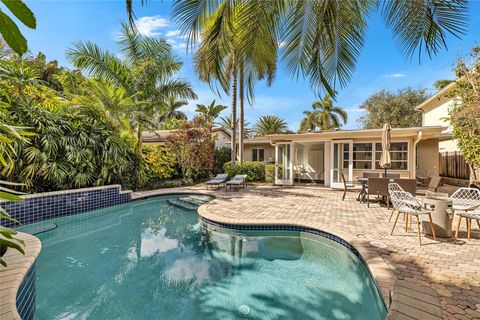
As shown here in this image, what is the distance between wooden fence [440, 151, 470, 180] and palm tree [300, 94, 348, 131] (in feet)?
49.1

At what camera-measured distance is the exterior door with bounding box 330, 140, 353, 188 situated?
1361 cm

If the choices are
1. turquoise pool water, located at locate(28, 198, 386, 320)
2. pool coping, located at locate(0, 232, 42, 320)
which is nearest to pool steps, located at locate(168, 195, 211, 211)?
turquoise pool water, located at locate(28, 198, 386, 320)

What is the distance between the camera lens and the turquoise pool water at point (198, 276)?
12.2ft

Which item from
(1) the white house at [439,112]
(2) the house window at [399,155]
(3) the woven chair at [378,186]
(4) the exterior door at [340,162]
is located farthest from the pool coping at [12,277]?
(1) the white house at [439,112]

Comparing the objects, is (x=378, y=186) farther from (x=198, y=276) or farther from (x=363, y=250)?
(x=198, y=276)

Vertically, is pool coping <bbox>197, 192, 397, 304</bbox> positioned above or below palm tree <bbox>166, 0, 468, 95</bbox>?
below

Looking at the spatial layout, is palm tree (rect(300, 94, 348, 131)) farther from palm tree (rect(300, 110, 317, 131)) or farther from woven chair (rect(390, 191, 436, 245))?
woven chair (rect(390, 191, 436, 245))

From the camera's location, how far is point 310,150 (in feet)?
58.1

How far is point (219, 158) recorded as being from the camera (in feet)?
63.8

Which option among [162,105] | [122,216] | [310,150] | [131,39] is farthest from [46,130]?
[310,150]

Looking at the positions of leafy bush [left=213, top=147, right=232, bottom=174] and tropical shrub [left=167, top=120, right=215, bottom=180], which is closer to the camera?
tropical shrub [left=167, top=120, right=215, bottom=180]

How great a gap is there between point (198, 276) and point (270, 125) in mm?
30684

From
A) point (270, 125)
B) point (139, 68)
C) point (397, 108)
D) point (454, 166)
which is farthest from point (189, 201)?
point (397, 108)

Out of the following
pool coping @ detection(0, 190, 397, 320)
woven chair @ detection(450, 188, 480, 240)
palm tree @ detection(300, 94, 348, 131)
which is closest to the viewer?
pool coping @ detection(0, 190, 397, 320)
